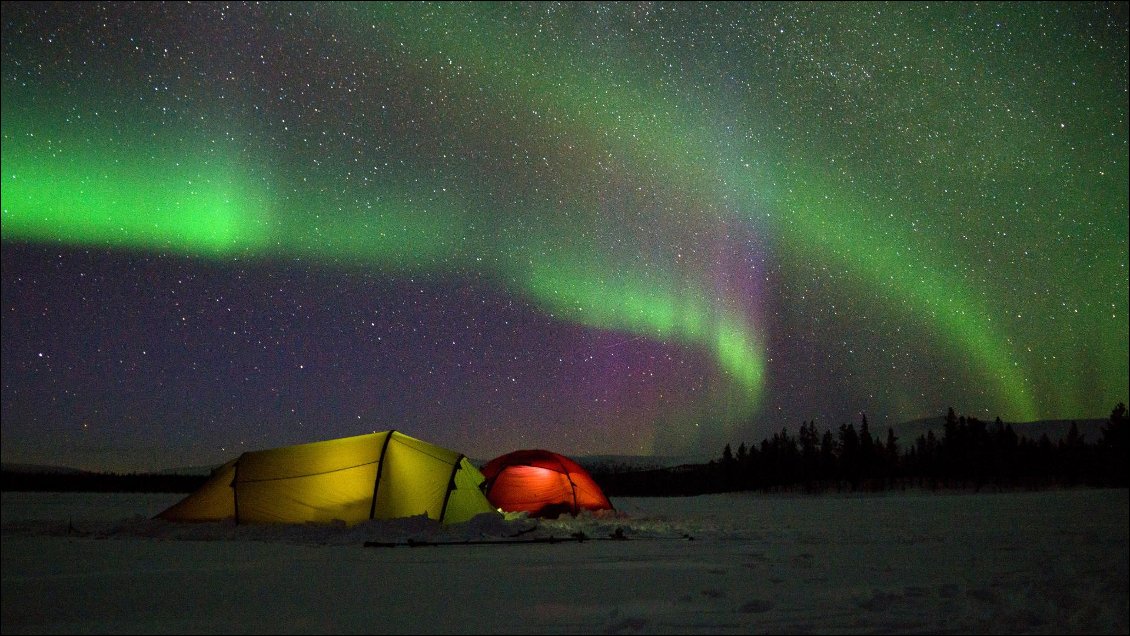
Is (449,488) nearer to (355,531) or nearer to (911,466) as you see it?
(355,531)

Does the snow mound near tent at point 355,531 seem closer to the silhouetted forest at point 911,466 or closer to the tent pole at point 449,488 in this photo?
the tent pole at point 449,488

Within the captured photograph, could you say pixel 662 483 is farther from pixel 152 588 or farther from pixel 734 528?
pixel 152 588

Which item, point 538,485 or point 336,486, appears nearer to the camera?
point 336,486

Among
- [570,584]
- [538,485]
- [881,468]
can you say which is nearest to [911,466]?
[881,468]

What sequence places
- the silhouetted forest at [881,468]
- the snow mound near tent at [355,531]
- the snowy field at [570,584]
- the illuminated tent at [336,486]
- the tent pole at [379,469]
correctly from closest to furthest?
the snowy field at [570,584]
the snow mound near tent at [355,531]
the tent pole at [379,469]
the illuminated tent at [336,486]
the silhouetted forest at [881,468]

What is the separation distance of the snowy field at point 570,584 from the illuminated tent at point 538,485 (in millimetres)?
6182

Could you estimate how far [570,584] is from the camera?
824 cm

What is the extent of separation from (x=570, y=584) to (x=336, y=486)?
9.49 metres


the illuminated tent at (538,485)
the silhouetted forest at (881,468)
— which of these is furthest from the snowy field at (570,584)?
the silhouetted forest at (881,468)

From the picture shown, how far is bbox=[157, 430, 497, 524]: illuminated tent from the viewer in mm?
16141

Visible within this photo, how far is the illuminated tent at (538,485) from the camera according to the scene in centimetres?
2075

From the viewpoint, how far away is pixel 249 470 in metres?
16.7

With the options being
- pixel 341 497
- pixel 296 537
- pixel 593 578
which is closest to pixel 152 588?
pixel 593 578

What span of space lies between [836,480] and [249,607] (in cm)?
9384
